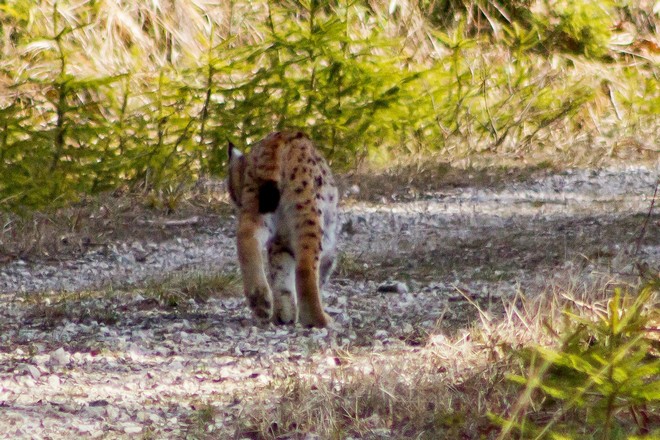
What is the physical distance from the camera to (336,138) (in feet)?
35.1

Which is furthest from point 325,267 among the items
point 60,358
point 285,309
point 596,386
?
point 596,386

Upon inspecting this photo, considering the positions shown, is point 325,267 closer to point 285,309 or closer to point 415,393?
point 285,309

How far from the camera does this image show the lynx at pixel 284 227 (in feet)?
19.7

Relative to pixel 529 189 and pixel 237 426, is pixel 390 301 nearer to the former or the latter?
pixel 237 426

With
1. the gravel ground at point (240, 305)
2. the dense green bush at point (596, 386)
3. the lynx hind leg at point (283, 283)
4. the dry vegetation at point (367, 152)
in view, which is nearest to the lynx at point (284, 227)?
the lynx hind leg at point (283, 283)

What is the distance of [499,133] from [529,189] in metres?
2.01

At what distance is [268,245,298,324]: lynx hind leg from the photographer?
6266 mm

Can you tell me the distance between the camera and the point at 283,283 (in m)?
6.37

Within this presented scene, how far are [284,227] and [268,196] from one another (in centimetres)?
20

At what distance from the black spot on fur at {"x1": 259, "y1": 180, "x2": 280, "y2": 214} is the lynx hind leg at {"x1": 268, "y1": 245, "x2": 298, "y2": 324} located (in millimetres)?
311

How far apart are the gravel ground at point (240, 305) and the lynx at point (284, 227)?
0.19 metres

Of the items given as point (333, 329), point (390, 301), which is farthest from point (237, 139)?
point (333, 329)

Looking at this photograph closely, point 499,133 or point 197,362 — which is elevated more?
point 499,133

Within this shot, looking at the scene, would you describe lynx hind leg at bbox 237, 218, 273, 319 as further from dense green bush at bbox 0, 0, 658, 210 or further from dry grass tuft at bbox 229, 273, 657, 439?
dense green bush at bbox 0, 0, 658, 210
